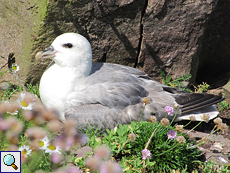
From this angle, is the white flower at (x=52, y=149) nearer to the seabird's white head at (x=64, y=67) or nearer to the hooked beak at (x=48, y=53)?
the seabird's white head at (x=64, y=67)

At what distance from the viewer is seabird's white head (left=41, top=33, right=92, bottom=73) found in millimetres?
3115

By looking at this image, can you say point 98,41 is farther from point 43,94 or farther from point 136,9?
point 43,94

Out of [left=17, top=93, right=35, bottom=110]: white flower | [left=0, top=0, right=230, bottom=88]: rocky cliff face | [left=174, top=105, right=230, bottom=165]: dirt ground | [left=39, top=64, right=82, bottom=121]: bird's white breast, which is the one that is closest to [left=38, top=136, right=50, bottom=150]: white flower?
[left=17, top=93, right=35, bottom=110]: white flower

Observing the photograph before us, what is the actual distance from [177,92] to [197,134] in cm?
61

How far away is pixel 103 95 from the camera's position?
10.2 ft

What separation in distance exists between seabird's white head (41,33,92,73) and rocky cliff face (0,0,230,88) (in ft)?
1.74

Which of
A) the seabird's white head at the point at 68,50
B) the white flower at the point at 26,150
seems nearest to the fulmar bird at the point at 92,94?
the seabird's white head at the point at 68,50

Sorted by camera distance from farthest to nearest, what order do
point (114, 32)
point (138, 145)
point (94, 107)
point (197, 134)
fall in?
1. point (114, 32)
2. point (197, 134)
3. point (94, 107)
4. point (138, 145)

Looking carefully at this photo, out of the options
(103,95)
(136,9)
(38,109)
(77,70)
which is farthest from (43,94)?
(136,9)

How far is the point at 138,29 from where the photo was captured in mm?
3873

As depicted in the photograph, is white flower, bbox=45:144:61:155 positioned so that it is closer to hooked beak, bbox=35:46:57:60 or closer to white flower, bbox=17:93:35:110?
white flower, bbox=17:93:35:110

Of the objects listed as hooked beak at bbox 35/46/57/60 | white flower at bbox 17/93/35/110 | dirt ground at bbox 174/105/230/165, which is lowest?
dirt ground at bbox 174/105/230/165

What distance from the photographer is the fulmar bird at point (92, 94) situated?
10.1 feet

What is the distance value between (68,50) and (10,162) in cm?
159
